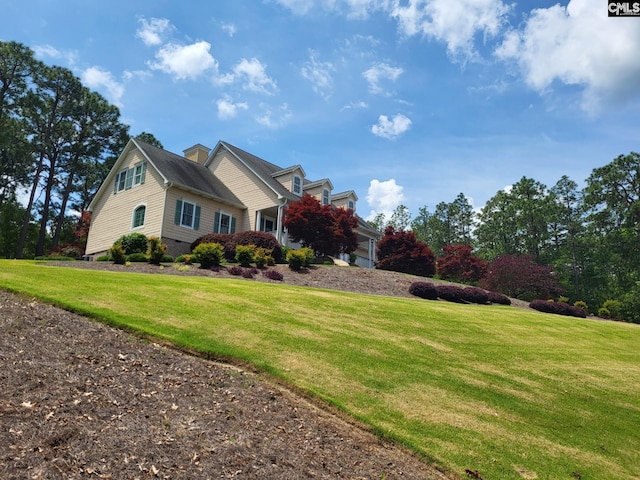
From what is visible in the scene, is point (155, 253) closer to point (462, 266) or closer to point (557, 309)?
point (557, 309)

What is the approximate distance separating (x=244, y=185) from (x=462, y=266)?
16843 millimetres

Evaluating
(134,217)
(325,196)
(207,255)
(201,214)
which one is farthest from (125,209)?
(325,196)

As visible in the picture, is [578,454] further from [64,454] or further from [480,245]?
[480,245]

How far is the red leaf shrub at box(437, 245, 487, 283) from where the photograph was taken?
120 ft

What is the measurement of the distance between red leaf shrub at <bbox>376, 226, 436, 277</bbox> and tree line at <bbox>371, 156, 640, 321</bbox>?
1052cm

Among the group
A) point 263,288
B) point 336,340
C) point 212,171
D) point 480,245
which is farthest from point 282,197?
point 480,245

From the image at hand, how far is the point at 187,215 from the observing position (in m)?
30.6

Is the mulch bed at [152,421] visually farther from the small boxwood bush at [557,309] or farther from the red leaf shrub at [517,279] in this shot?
the red leaf shrub at [517,279]

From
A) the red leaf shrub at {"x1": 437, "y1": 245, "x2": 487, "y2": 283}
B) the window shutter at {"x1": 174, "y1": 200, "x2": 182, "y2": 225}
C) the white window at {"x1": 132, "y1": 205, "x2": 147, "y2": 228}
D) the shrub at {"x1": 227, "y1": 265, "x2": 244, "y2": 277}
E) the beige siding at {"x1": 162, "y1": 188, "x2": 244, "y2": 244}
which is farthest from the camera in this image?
the red leaf shrub at {"x1": 437, "y1": 245, "x2": 487, "y2": 283}

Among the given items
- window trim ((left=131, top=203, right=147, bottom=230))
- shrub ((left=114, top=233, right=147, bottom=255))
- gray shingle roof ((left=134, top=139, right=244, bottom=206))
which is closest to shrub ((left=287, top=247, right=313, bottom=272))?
shrub ((left=114, top=233, right=147, bottom=255))

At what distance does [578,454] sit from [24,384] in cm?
811

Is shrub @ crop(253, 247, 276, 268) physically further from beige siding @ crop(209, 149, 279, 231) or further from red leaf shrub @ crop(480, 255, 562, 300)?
red leaf shrub @ crop(480, 255, 562, 300)

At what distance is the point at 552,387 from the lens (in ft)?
34.9

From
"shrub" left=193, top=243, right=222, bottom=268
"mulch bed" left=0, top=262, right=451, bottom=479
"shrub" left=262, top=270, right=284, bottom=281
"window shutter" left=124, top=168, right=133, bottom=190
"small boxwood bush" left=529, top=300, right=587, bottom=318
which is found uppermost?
"window shutter" left=124, top=168, right=133, bottom=190
